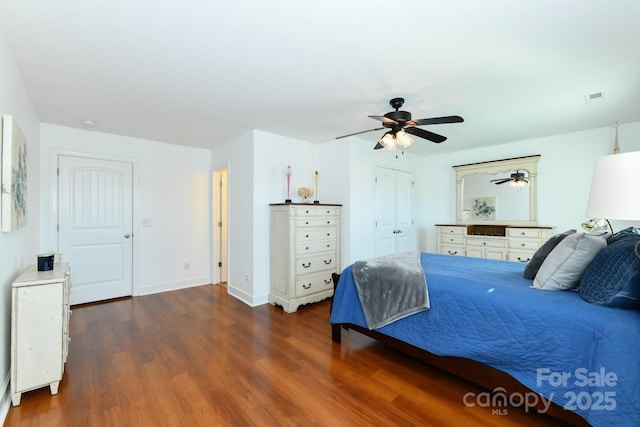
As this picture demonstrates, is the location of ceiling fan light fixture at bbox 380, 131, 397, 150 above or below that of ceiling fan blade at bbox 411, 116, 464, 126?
below

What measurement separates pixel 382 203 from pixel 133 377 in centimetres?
381

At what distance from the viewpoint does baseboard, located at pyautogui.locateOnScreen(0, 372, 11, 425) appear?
1.72 m

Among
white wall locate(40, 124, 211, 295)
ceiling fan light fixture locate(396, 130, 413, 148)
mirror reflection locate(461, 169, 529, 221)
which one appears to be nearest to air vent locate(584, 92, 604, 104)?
mirror reflection locate(461, 169, 529, 221)

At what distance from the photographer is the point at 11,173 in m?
1.90

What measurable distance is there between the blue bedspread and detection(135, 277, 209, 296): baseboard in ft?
11.9

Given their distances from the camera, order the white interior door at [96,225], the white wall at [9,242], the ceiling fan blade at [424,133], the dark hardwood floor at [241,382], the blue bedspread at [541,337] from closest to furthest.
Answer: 1. the blue bedspread at [541,337]
2. the dark hardwood floor at [241,382]
3. the white wall at [9,242]
4. the ceiling fan blade at [424,133]
5. the white interior door at [96,225]

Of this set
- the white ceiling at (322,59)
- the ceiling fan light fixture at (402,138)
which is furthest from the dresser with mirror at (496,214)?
the ceiling fan light fixture at (402,138)

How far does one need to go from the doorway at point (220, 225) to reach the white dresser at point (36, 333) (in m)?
2.89

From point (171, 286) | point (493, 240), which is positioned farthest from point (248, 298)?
point (493, 240)

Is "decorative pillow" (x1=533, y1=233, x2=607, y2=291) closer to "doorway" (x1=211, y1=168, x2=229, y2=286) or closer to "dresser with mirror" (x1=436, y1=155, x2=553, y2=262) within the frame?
"dresser with mirror" (x1=436, y1=155, x2=553, y2=262)

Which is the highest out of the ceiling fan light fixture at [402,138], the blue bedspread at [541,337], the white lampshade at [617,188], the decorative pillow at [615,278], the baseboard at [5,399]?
the ceiling fan light fixture at [402,138]

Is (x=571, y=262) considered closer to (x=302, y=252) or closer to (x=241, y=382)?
(x=241, y=382)

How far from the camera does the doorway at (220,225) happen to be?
488 cm

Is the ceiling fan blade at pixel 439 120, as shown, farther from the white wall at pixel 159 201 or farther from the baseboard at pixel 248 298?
the white wall at pixel 159 201
